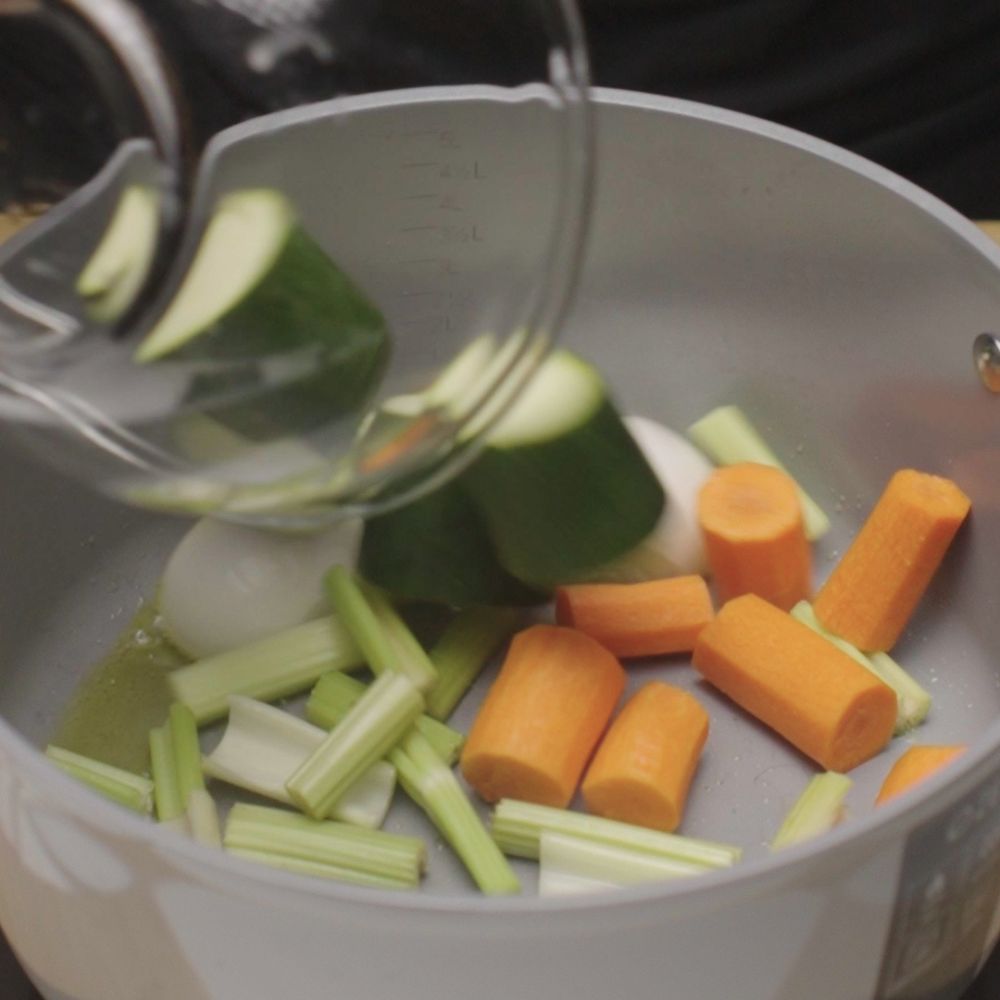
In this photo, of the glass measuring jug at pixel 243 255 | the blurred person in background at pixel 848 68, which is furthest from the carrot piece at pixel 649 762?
the blurred person in background at pixel 848 68

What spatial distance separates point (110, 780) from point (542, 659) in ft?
0.93

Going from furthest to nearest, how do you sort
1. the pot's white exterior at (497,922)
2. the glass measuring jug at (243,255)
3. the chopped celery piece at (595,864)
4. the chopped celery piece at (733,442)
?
the chopped celery piece at (733,442) → the chopped celery piece at (595,864) → the glass measuring jug at (243,255) → the pot's white exterior at (497,922)

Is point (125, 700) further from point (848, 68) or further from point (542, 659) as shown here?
point (848, 68)

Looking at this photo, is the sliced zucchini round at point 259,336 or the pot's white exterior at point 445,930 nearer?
the pot's white exterior at point 445,930

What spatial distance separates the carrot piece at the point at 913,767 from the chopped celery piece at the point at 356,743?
0.30 metres

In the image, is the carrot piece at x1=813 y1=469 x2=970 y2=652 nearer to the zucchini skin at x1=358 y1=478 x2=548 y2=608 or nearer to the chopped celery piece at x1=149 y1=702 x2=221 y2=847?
the zucchini skin at x1=358 y1=478 x2=548 y2=608

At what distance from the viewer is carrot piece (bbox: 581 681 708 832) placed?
910 millimetres

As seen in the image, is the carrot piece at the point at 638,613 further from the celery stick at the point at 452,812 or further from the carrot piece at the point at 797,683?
the celery stick at the point at 452,812

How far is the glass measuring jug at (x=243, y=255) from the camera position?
29.1 inches

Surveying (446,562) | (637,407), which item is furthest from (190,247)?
(637,407)

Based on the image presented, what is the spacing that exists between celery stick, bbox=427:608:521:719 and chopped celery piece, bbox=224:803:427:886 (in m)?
0.12

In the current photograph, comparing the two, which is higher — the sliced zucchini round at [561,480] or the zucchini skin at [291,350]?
the zucchini skin at [291,350]

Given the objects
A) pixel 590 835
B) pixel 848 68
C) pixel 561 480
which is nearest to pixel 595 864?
pixel 590 835

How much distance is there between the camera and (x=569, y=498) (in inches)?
38.1
